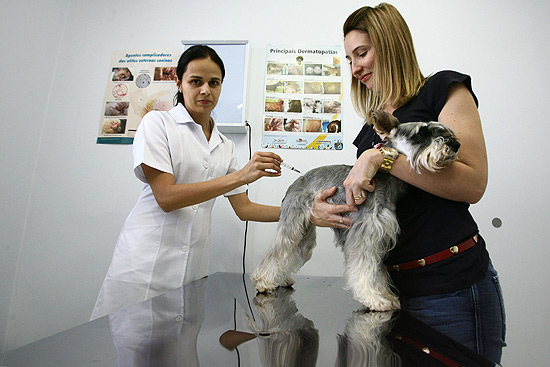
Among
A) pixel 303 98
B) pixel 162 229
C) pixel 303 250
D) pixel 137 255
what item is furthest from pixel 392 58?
pixel 137 255

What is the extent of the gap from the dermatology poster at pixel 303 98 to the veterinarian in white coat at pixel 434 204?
89 cm

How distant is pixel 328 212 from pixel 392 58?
0.57 meters

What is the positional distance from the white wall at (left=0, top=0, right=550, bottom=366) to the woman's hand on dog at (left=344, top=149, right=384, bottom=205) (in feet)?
3.20

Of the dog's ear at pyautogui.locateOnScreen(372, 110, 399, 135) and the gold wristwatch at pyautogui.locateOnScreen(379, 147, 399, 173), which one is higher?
the dog's ear at pyautogui.locateOnScreen(372, 110, 399, 135)

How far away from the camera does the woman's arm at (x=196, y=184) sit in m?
1.34

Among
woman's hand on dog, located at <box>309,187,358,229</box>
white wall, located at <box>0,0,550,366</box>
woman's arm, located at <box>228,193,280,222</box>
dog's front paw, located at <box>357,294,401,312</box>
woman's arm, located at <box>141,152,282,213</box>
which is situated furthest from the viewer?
white wall, located at <box>0,0,550,366</box>

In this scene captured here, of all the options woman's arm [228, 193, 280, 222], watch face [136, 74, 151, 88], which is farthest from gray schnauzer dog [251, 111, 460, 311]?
watch face [136, 74, 151, 88]

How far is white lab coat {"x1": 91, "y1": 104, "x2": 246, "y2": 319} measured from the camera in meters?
1.38

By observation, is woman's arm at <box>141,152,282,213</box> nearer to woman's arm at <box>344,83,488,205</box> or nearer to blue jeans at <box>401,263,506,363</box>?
woman's arm at <box>344,83,488,205</box>

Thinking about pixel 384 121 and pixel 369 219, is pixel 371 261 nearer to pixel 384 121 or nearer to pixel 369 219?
pixel 369 219

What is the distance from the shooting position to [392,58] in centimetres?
107

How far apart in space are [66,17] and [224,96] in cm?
140

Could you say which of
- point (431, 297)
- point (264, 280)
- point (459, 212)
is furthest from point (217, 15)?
point (431, 297)

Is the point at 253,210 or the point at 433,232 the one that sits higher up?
the point at 253,210
